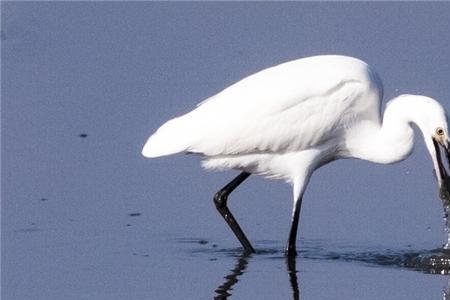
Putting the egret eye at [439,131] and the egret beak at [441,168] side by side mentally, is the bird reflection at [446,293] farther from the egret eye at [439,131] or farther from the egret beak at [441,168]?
the egret eye at [439,131]

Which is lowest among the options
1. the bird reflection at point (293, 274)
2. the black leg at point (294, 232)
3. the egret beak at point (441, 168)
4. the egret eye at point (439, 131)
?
the bird reflection at point (293, 274)

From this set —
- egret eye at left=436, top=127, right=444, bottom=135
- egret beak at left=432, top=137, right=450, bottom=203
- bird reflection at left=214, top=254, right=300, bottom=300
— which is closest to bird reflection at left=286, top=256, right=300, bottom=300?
bird reflection at left=214, top=254, right=300, bottom=300

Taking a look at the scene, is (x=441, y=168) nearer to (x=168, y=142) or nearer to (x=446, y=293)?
(x=446, y=293)

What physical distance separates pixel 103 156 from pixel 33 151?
0.60 m

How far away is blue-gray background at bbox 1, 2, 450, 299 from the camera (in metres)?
11.0

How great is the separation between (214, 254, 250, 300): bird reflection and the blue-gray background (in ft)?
0.23

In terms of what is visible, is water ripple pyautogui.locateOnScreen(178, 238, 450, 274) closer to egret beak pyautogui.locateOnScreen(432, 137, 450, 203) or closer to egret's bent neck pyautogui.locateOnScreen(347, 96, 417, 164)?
egret beak pyautogui.locateOnScreen(432, 137, 450, 203)

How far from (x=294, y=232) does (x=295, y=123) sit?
31.1 inches

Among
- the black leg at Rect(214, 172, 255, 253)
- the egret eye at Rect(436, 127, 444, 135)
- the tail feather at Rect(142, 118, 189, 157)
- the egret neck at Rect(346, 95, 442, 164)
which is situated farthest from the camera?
the black leg at Rect(214, 172, 255, 253)

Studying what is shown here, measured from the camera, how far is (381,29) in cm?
1636

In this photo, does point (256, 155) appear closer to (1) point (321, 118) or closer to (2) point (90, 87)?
(1) point (321, 118)

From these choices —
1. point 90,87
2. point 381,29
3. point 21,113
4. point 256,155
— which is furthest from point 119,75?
point 256,155

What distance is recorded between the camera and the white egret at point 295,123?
1148cm

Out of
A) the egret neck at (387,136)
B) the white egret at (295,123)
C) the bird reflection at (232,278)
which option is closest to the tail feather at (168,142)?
the white egret at (295,123)
